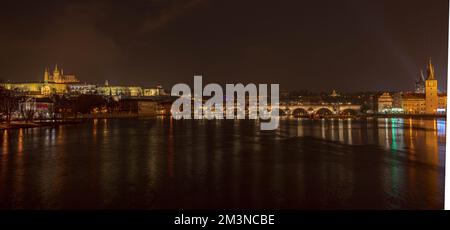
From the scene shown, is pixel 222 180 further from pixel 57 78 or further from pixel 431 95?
pixel 57 78

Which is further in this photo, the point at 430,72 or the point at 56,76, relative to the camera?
the point at 56,76

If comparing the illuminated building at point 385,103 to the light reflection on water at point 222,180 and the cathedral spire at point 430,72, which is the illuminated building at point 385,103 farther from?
the light reflection on water at point 222,180

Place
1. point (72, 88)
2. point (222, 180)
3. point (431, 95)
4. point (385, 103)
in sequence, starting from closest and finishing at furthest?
point (222, 180) < point (431, 95) < point (385, 103) < point (72, 88)

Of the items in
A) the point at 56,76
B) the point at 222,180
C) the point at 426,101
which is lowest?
the point at 222,180

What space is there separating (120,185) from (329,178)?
3276 mm

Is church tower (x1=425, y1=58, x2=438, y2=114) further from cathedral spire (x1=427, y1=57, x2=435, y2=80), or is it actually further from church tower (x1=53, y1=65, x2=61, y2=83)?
church tower (x1=53, y1=65, x2=61, y2=83)

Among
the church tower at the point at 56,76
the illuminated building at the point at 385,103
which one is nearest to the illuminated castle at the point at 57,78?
the church tower at the point at 56,76

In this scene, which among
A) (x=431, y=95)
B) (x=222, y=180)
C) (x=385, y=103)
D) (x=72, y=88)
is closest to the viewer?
(x=222, y=180)

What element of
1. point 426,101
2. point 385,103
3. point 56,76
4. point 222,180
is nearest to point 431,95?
point 426,101

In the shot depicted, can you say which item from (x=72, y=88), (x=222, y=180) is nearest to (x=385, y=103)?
(x=72, y=88)

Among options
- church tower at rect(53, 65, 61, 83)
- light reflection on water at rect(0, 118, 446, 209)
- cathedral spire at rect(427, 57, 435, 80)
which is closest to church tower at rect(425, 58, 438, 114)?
cathedral spire at rect(427, 57, 435, 80)

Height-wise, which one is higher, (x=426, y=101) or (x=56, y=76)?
(x=56, y=76)

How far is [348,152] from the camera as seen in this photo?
1212 cm
